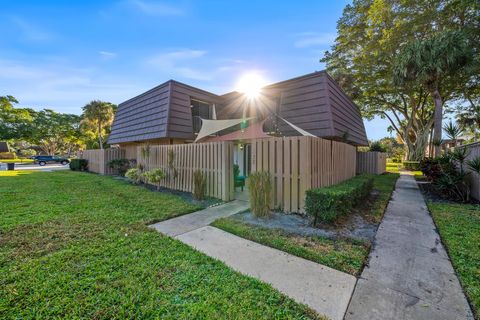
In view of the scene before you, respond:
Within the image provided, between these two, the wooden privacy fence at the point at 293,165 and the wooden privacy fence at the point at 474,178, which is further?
the wooden privacy fence at the point at 474,178

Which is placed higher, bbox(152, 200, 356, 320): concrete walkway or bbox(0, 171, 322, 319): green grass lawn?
bbox(0, 171, 322, 319): green grass lawn

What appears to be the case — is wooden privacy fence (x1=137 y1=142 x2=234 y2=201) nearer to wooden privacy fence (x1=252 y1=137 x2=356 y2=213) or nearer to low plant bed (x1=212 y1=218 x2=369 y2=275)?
wooden privacy fence (x1=252 y1=137 x2=356 y2=213)

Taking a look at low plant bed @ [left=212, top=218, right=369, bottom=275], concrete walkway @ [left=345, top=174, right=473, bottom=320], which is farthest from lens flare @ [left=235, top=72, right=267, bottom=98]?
concrete walkway @ [left=345, top=174, right=473, bottom=320]

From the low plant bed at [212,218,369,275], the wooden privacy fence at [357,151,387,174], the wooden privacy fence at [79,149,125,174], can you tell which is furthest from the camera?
the wooden privacy fence at [357,151,387,174]

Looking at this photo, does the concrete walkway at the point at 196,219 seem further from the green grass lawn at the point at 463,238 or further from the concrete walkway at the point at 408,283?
the green grass lawn at the point at 463,238

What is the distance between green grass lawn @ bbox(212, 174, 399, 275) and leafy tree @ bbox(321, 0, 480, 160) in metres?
15.9

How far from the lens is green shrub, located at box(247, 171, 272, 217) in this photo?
5062 millimetres

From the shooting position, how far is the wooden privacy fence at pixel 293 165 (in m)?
5.16

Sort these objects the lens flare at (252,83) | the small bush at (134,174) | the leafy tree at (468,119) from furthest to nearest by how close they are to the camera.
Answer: the leafy tree at (468,119), the lens flare at (252,83), the small bush at (134,174)

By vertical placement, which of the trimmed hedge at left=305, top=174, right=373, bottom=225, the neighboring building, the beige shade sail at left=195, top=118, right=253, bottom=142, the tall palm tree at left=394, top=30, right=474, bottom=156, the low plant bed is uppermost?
the tall palm tree at left=394, top=30, right=474, bottom=156

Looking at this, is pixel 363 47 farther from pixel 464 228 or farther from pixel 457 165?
pixel 464 228

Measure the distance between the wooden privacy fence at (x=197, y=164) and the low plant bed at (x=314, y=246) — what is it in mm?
2576

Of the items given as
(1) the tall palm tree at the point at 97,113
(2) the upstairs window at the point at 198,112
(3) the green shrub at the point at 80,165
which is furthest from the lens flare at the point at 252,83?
(1) the tall palm tree at the point at 97,113

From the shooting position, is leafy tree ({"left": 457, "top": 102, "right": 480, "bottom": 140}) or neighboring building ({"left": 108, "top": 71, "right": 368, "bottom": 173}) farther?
leafy tree ({"left": 457, "top": 102, "right": 480, "bottom": 140})
